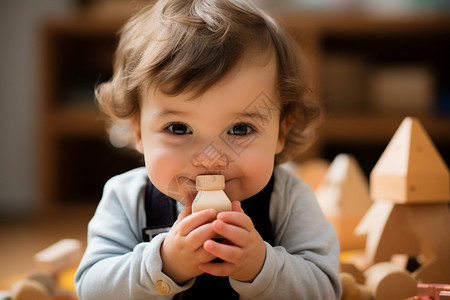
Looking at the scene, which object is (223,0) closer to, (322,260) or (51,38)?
(322,260)

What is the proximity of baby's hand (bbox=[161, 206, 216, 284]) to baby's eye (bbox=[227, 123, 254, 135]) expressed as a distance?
0.40ft

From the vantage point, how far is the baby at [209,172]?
61cm

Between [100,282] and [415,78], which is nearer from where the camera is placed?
[100,282]

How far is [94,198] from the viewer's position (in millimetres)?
2498

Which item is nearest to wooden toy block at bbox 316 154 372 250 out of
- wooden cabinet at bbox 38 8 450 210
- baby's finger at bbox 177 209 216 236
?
baby's finger at bbox 177 209 216 236

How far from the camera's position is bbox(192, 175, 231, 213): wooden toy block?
597 mm

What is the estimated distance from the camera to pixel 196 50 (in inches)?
25.3

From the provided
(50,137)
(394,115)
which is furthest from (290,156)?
(50,137)

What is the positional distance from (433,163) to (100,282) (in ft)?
1.73

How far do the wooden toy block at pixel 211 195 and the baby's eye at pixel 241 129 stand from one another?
0.23 ft

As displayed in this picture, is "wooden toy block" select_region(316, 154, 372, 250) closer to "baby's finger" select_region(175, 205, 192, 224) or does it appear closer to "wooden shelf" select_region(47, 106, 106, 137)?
"baby's finger" select_region(175, 205, 192, 224)

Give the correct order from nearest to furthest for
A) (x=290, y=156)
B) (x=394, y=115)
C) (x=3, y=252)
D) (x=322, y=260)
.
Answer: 1. (x=322, y=260)
2. (x=290, y=156)
3. (x=3, y=252)
4. (x=394, y=115)

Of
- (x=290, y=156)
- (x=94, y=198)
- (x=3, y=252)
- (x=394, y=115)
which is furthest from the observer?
(x=94, y=198)

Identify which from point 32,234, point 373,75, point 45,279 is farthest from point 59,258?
point 373,75
